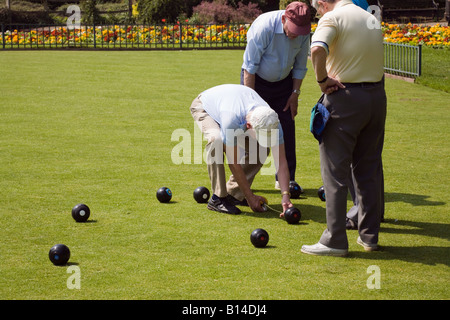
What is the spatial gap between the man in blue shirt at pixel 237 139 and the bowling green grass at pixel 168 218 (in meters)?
0.26

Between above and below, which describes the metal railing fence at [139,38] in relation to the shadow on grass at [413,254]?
above

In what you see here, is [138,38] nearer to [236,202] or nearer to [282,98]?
[282,98]

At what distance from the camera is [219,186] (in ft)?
24.8

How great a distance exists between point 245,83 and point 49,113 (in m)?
6.79

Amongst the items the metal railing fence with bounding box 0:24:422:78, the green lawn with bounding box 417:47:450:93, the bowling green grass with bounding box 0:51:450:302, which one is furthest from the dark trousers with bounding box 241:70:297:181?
the metal railing fence with bounding box 0:24:422:78

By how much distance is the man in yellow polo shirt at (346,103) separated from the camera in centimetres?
579

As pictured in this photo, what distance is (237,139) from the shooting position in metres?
7.24

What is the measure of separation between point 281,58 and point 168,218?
217 centimetres

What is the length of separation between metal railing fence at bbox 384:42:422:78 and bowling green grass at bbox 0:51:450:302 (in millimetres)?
3568

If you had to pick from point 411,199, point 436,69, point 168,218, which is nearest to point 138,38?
point 436,69

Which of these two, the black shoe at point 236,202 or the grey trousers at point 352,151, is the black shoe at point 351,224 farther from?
the black shoe at point 236,202

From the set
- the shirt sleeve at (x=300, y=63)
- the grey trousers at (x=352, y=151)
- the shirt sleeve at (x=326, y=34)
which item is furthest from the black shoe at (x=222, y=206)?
the shirt sleeve at (x=326, y=34)

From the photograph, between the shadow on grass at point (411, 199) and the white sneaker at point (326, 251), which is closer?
the white sneaker at point (326, 251)

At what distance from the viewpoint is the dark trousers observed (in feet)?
26.7
